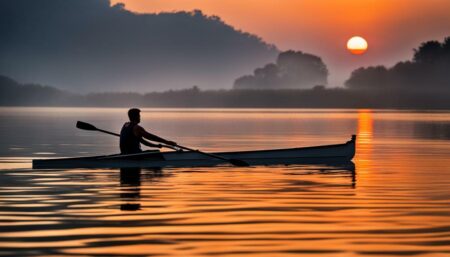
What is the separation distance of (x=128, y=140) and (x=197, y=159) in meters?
2.70

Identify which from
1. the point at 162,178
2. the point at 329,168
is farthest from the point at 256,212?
the point at 329,168

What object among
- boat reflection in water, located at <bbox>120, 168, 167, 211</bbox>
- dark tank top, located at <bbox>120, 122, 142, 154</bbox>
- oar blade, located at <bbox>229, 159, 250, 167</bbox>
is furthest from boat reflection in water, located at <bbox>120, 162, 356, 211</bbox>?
oar blade, located at <bbox>229, 159, 250, 167</bbox>

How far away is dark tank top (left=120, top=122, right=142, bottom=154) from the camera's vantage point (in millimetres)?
30938

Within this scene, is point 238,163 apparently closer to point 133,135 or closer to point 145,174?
point 133,135

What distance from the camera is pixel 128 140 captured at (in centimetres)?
3123

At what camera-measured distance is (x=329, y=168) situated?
33.0 metres

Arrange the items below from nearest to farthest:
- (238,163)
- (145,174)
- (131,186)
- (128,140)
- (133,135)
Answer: (131,186) < (145,174) < (133,135) < (128,140) < (238,163)

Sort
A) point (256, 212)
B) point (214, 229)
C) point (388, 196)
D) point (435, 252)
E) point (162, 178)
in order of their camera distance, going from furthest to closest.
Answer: point (162, 178)
point (388, 196)
point (256, 212)
point (214, 229)
point (435, 252)

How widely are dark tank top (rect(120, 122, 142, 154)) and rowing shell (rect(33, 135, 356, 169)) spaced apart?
0.32 metres

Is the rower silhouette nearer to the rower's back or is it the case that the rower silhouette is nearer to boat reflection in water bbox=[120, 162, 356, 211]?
the rower's back

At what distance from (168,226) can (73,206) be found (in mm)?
3875

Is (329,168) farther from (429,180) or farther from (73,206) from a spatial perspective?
(73,206)

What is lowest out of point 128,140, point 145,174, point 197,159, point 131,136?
point 145,174

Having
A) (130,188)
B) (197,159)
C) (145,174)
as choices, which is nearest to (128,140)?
(145,174)
